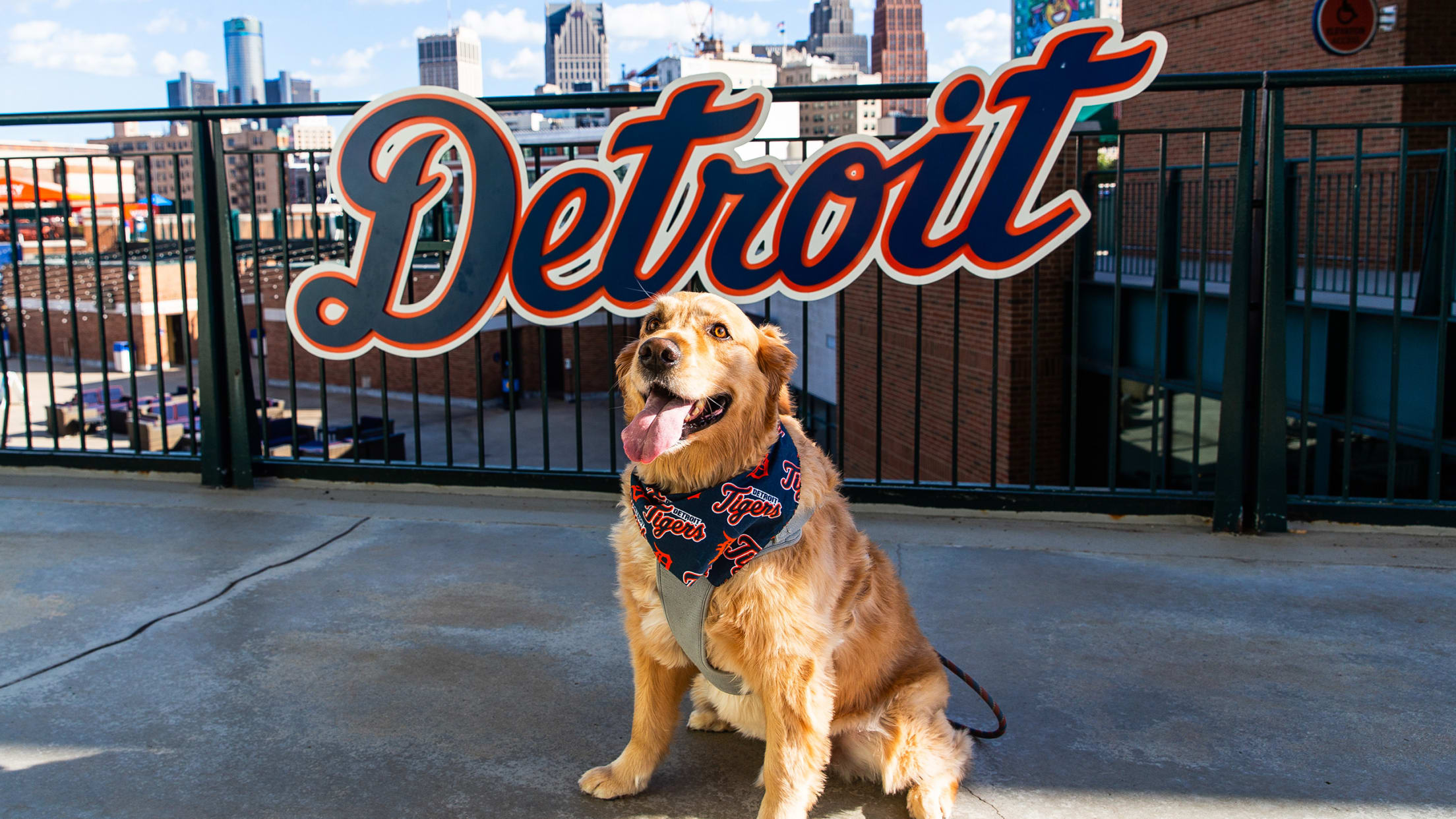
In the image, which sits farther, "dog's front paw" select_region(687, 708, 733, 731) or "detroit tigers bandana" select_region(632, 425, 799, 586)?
"dog's front paw" select_region(687, 708, 733, 731)

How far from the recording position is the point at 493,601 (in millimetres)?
3900

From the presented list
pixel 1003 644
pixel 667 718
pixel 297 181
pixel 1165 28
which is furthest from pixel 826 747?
pixel 297 181

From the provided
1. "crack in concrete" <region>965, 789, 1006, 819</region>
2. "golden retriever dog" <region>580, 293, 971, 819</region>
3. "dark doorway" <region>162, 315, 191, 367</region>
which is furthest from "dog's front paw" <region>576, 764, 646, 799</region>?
"dark doorway" <region>162, 315, 191, 367</region>

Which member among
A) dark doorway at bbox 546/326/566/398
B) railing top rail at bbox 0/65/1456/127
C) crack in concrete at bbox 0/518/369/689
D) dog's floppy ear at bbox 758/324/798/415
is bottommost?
dark doorway at bbox 546/326/566/398

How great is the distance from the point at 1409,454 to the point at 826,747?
1255 cm

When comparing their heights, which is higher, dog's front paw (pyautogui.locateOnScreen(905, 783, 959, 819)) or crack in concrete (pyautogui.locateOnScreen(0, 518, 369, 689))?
crack in concrete (pyautogui.locateOnScreen(0, 518, 369, 689))

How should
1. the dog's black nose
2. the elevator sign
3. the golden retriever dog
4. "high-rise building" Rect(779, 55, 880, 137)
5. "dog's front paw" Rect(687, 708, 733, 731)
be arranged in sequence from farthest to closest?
"high-rise building" Rect(779, 55, 880, 137) < the elevator sign < "dog's front paw" Rect(687, 708, 733, 731) < the golden retriever dog < the dog's black nose

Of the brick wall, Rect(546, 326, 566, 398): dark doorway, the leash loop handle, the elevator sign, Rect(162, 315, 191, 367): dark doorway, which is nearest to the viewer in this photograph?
the leash loop handle

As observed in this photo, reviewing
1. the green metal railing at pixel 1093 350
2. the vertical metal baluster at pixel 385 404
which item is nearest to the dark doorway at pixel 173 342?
the green metal railing at pixel 1093 350

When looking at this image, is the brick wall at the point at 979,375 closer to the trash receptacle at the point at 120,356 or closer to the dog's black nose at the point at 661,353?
the dog's black nose at the point at 661,353

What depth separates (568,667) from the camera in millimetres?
3340

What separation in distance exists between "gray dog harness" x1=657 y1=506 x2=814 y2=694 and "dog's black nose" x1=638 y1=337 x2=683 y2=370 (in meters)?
0.49

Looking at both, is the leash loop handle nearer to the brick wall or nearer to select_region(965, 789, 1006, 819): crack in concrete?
select_region(965, 789, 1006, 819): crack in concrete

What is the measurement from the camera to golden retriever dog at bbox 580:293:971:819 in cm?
234
